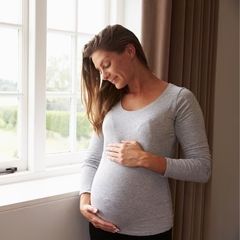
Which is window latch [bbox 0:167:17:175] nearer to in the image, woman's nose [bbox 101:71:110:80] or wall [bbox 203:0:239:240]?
woman's nose [bbox 101:71:110:80]

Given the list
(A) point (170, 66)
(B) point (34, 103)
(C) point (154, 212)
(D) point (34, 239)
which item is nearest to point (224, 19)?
(A) point (170, 66)

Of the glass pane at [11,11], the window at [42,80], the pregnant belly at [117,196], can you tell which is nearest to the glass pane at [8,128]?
the window at [42,80]

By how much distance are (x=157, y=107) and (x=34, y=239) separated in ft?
2.39

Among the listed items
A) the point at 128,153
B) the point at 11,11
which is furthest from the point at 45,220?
the point at 11,11

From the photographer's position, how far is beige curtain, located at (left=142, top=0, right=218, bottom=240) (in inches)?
69.1

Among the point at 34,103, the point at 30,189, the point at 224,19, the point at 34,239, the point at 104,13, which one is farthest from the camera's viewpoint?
the point at 224,19

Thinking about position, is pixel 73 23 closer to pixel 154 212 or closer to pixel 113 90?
pixel 113 90

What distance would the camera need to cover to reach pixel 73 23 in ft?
6.42

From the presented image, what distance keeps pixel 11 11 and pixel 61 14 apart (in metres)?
0.27

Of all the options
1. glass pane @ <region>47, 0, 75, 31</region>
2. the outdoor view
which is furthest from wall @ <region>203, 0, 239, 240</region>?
glass pane @ <region>47, 0, 75, 31</region>

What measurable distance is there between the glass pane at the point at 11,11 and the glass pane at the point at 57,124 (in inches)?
16.5

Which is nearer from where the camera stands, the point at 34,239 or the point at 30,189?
the point at 34,239

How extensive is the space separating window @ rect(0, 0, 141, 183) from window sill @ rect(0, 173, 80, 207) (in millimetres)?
93

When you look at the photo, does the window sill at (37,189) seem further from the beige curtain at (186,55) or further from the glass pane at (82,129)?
the beige curtain at (186,55)
